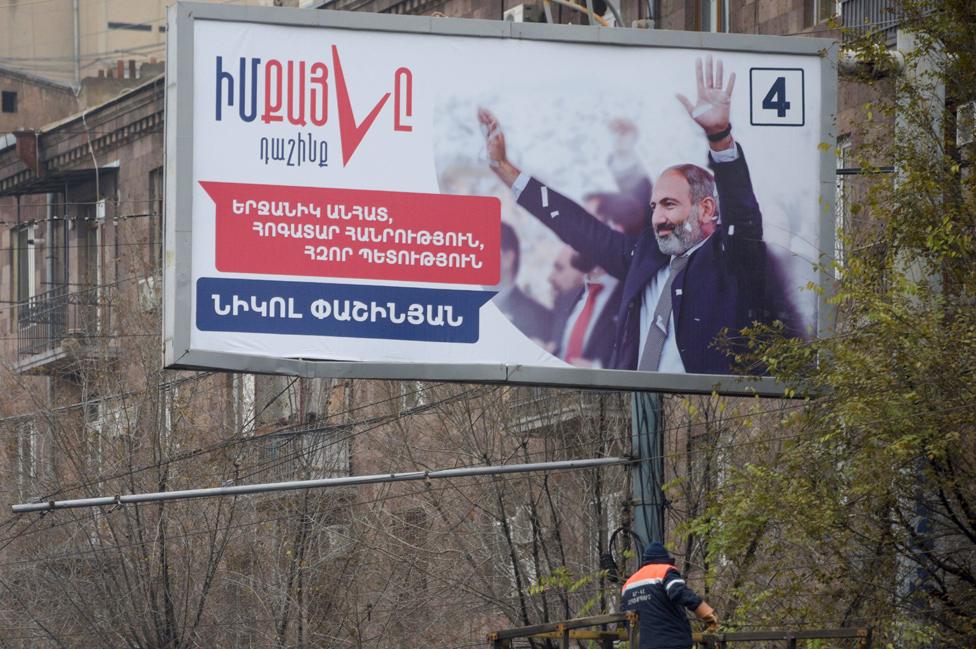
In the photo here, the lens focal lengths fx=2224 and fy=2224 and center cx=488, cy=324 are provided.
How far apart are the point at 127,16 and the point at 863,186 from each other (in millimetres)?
33207

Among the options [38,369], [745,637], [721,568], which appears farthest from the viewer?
[38,369]

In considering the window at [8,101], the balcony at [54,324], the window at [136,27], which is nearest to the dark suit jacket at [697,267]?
the balcony at [54,324]

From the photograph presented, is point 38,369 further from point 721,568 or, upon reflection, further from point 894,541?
point 894,541

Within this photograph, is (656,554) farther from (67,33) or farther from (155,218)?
(67,33)

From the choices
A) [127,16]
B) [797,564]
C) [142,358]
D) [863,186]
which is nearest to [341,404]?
[142,358]

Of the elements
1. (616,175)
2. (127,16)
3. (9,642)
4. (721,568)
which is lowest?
(9,642)

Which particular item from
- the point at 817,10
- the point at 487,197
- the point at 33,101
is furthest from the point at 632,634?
the point at 33,101

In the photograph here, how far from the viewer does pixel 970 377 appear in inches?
633

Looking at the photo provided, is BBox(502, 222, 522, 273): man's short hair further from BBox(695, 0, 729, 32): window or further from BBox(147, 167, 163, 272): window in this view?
BBox(147, 167, 163, 272): window

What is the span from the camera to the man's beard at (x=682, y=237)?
65.5 ft

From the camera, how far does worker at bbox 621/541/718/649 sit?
14.8 metres

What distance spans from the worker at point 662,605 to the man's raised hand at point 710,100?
6090mm

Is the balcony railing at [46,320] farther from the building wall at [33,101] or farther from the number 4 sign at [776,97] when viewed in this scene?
the number 4 sign at [776,97]

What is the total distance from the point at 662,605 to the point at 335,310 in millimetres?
5023
